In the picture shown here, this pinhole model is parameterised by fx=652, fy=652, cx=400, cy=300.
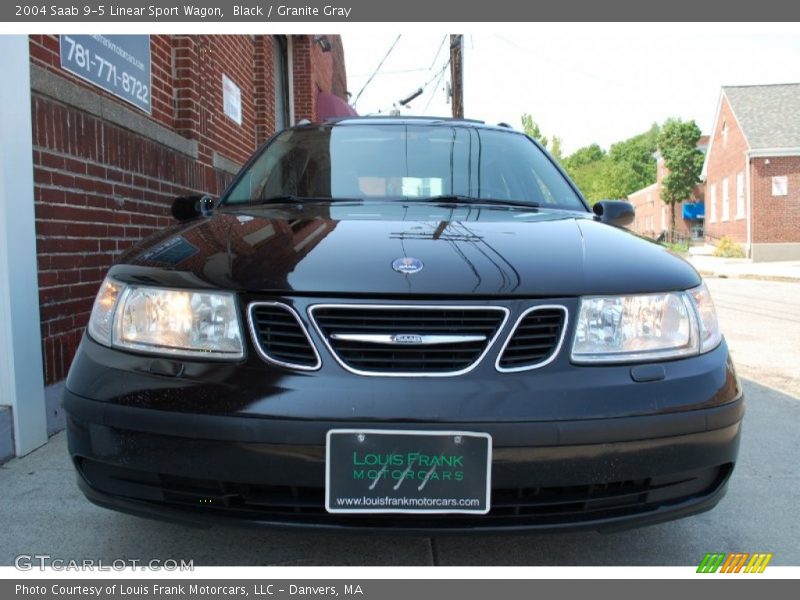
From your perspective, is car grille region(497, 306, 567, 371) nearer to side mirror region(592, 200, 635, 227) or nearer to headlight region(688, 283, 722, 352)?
headlight region(688, 283, 722, 352)

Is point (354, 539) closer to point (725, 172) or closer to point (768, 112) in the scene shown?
point (768, 112)

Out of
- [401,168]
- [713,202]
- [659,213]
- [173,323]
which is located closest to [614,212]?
[401,168]

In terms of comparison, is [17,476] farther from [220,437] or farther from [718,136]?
[718,136]

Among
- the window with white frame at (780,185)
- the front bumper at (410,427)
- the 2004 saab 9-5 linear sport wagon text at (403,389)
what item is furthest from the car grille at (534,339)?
the window with white frame at (780,185)

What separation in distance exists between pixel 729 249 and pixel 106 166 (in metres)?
25.5

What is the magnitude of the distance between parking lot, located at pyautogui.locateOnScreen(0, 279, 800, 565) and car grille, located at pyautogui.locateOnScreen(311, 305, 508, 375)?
474 mm

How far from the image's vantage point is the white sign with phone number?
11.5 ft

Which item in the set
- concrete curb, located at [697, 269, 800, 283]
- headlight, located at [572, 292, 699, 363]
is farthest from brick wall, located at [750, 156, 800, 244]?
headlight, located at [572, 292, 699, 363]

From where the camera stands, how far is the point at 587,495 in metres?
1.72

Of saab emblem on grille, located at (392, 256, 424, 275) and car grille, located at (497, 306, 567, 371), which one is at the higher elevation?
saab emblem on grille, located at (392, 256, 424, 275)

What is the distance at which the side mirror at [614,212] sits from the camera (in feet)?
9.45

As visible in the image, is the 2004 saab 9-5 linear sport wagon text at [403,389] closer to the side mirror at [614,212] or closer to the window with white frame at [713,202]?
the side mirror at [614,212]

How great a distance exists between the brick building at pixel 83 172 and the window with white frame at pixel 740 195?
24.8 m

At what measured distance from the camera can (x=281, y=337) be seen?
174cm
